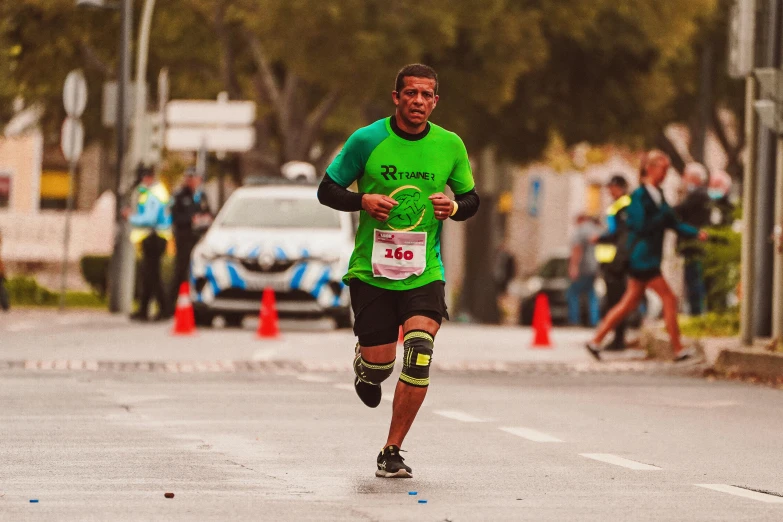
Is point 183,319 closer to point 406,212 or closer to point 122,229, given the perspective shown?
point 122,229

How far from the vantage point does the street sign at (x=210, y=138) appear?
1299 inches

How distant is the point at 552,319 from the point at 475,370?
20.1 m

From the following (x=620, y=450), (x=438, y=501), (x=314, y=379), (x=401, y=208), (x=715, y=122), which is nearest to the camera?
(x=438, y=501)

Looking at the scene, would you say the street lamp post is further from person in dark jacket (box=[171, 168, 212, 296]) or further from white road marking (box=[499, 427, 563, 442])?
white road marking (box=[499, 427, 563, 442])

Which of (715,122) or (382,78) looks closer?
(382,78)

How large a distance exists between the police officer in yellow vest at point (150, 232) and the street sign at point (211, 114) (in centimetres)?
614

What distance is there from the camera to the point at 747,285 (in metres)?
18.2

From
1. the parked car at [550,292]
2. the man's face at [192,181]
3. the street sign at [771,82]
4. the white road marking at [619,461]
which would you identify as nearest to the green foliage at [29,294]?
the parked car at [550,292]

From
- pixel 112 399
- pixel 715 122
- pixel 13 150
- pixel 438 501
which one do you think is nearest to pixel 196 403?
pixel 112 399

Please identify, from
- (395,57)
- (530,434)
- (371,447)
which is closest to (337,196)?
(371,447)

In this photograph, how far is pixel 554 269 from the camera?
1531 inches

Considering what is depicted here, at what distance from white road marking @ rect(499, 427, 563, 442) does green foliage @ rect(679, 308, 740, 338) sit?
8.56 m

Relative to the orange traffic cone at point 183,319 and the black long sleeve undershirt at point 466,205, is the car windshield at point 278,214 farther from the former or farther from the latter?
the black long sleeve undershirt at point 466,205

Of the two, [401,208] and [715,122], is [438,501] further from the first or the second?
[715,122]
